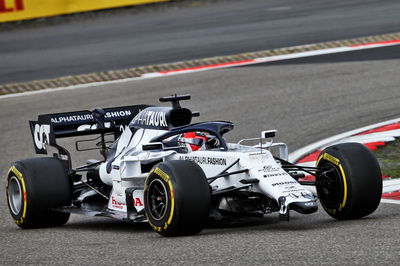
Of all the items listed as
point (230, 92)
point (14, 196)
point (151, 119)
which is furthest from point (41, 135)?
point (230, 92)

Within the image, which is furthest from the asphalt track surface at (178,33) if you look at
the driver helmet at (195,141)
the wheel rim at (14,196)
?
the driver helmet at (195,141)

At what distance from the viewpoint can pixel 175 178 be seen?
25.5 ft

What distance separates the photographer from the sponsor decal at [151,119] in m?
9.05

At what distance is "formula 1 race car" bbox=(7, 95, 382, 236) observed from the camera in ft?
25.8

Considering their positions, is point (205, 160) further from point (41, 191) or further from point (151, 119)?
point (41, 191)

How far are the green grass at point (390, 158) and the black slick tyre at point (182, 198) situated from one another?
3.17m

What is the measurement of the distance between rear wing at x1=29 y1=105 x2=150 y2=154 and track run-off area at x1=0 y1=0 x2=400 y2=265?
86 cm

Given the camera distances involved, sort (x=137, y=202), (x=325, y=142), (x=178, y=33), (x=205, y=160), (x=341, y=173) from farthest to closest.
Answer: (x=178, y=33)
(x=325, y=142)
(x=137, y=202)
(x=205, y=160)
(x=341, y=173)

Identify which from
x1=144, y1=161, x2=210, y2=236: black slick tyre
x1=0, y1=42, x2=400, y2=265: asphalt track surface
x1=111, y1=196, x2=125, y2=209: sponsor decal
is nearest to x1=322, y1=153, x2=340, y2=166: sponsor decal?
x1=0, y1=42, x2=400, y2=265: asphalt track surface

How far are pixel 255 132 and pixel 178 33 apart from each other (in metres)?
8.06

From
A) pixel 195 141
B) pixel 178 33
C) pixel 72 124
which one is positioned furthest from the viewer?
pixel 178 33

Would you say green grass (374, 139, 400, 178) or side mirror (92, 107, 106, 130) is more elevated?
side mirror (92, 107, 106, 130)

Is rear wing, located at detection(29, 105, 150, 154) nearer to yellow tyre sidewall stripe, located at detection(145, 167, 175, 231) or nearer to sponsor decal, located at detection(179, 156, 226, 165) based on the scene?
sponsor decal, located at detection(179, 156, 226, 165)

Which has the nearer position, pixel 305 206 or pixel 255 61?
pixel 305 206
